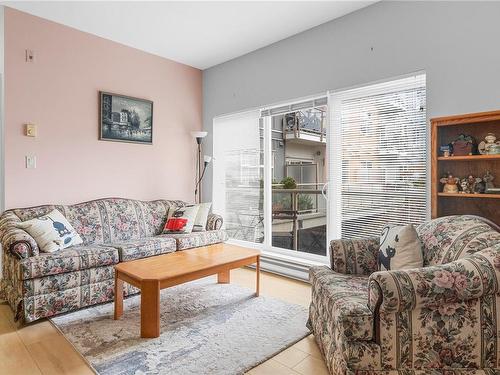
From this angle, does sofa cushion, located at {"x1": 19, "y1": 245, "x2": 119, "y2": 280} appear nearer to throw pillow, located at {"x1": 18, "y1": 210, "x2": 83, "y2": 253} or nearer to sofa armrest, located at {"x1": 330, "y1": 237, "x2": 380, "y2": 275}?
throw pillow, located at {"x1": 18, "y1": 210, "x2": 83, "y2": 253}

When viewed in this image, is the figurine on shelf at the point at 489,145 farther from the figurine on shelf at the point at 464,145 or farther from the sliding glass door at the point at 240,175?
the sliding glass door at the point at 240,175

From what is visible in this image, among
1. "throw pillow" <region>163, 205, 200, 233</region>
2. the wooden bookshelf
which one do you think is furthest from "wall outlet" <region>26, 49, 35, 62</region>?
the wooden bookshelf

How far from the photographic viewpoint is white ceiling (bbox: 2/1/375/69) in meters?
2.97

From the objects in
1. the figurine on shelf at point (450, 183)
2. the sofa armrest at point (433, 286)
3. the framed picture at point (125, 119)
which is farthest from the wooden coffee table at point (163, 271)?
the framed picture at point (125, 119)

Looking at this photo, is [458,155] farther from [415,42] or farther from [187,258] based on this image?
[187,258]

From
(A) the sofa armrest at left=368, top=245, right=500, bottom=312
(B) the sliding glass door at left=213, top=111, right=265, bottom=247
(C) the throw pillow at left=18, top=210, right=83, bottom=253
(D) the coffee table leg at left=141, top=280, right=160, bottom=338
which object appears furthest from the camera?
(B) the sliding glass door at left=213, top=111, right=265, bottom=247

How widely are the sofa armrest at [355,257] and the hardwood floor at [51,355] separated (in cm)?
56

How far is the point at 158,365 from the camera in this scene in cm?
189

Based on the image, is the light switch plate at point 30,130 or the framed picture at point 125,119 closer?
the light switch plate at point 30,130

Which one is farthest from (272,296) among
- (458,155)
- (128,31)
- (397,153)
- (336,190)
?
(128,31)

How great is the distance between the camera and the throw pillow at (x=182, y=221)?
370 cm

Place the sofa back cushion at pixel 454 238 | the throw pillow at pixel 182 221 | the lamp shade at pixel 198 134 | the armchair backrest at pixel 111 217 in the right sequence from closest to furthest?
the sofa back cushion at pixel 454 238
the armchair backrest at pixel 111 217
the throw pillow at pixel 182 221
the lamp shade at pixel 198 134

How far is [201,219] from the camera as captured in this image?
3.91 metres

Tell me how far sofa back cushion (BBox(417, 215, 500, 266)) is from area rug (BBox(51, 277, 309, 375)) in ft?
3.45
